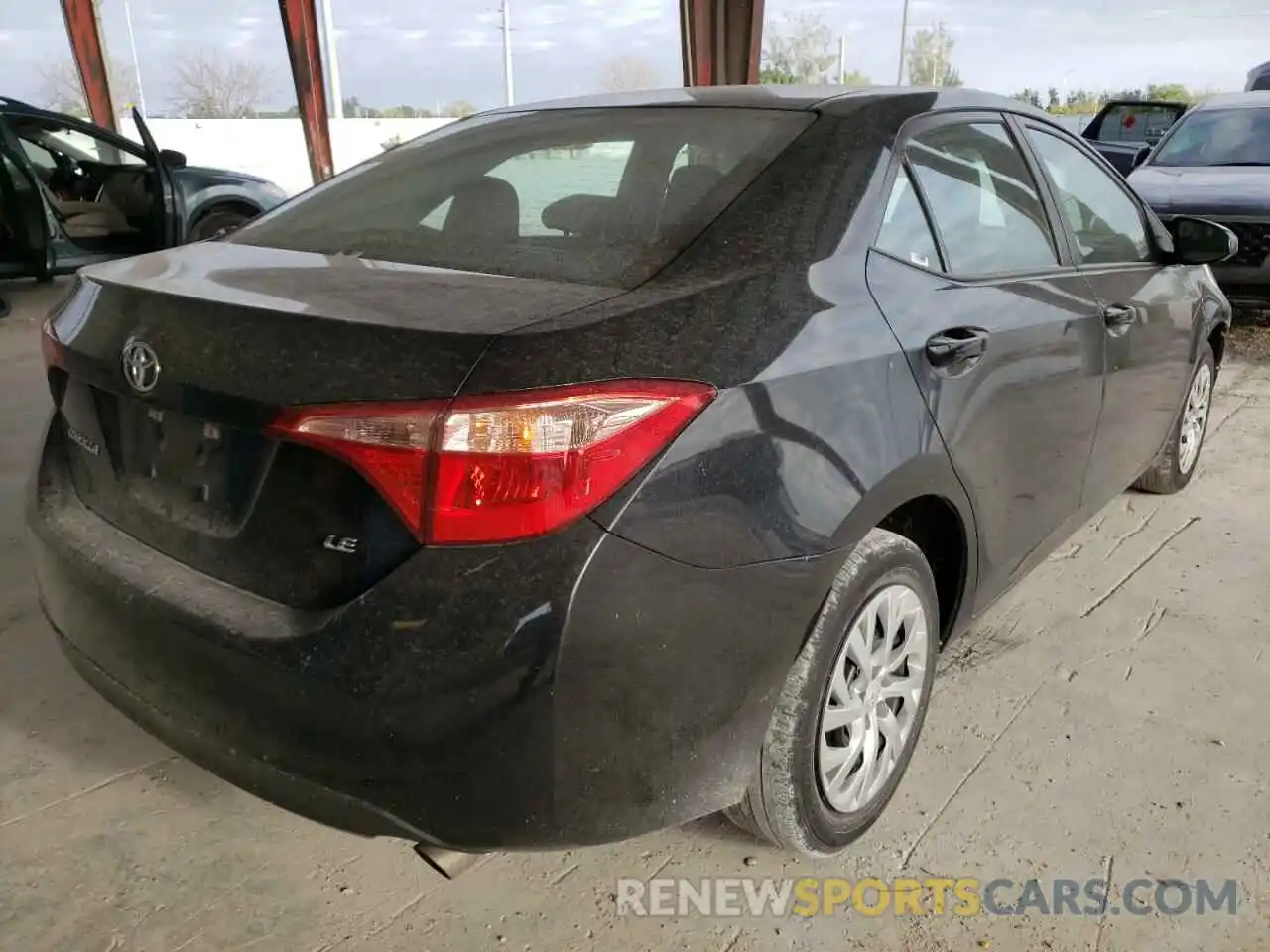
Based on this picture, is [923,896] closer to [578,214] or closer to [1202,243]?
[578,214]

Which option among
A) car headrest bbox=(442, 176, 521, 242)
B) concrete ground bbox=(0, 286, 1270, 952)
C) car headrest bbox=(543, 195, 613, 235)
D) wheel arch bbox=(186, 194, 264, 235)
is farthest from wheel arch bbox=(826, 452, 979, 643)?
wheel arch bbox=(186, 194, 264, 235)

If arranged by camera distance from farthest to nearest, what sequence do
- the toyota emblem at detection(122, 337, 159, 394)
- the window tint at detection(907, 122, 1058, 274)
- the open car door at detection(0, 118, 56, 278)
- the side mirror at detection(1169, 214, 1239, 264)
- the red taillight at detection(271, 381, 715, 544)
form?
the open car door at detection(0, 118, 56, 278)
the side mirror at detection(1169, 214, 1239, 264)
the window tint at detection(907, 122, 1058, 274)
the toyota emblem at detection(122, 337, 159, 394)
the red taillight at detection(271, 381, 715, 544)

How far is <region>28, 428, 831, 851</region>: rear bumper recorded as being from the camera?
1392 millimetres

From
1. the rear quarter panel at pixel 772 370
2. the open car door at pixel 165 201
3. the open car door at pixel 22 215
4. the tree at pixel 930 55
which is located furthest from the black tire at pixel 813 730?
the tree at pixel 930 55

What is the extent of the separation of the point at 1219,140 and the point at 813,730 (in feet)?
25.2

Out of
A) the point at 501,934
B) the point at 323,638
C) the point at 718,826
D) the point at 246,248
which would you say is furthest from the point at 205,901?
the point at 246,248

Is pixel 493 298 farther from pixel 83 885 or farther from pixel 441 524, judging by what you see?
pixel 83 885

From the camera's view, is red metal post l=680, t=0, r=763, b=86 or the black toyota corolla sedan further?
red metal post l=680, t=0, r=763, b=86

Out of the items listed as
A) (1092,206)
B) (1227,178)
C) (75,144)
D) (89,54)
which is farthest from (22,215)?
(1227,178)

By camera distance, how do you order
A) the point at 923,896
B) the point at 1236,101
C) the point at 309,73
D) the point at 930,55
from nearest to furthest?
the point at 923,896 → the point at 1236,101 → the point at 309,73 → the point at 930,55

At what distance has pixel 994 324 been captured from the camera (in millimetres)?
2141

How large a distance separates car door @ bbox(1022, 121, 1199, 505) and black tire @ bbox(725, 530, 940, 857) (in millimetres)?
1165

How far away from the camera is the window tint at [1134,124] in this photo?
12.3 metres

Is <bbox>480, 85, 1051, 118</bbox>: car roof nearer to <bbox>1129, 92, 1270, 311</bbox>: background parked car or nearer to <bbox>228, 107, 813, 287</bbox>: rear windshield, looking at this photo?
<bbox>228, 107, 813, 287</bbox>: rear windshield
